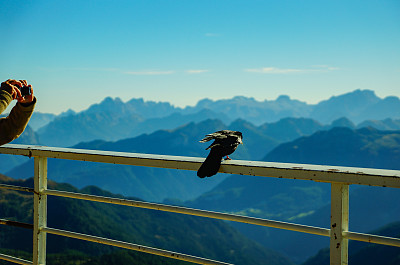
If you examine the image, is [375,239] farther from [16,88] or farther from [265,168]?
[16,88]

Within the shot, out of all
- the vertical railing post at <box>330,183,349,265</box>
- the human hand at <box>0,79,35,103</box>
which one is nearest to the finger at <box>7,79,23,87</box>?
the human hand at <box>0,79,35,103</box>

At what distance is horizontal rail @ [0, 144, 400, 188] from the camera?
1.47 m

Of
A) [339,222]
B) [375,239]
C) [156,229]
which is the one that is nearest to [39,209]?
[339,222]

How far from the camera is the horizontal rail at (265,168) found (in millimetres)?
1471

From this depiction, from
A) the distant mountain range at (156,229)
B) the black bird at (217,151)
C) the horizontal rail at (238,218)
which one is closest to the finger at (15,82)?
the horizontal rail at (238,218)

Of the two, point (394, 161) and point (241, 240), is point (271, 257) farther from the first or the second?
point (394, 161)

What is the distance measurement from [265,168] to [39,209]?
1452mm

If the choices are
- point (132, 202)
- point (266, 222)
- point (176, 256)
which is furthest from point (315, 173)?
point (132, 202)

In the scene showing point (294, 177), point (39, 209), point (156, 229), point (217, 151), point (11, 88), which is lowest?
point (156, 229)

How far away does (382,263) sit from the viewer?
3088 inches

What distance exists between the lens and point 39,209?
248 centimetres

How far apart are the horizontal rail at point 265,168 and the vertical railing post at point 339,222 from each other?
Result: 7 cm

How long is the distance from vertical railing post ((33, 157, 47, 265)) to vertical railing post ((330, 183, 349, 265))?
63.7 inches

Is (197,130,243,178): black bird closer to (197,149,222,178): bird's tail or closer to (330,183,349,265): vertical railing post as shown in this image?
(197,149,222,178): bird's tail
